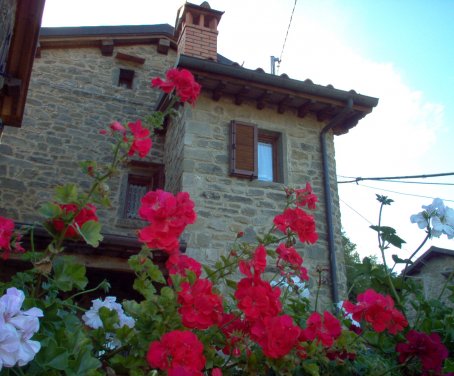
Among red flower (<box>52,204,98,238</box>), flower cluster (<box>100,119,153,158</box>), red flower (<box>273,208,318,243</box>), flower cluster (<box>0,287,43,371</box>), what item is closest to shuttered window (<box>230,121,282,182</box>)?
red flower (<box>273,208,318,243</box>)

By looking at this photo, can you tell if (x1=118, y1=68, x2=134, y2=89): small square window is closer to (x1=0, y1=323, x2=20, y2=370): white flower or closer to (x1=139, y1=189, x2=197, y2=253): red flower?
(x1=139, y1=189, x2=197, y2=253): red flower

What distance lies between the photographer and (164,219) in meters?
1.31

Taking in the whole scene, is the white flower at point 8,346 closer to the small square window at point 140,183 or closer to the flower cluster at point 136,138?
the flower cluster at point 136,138

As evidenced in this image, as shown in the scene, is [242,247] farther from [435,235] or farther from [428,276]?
[428,276]

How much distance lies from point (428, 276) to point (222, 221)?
7982 mm

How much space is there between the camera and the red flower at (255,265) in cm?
149

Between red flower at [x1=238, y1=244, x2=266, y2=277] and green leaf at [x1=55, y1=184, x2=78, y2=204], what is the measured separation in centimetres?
59

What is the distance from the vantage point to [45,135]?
24.4ft

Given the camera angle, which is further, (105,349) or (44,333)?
(105,349)

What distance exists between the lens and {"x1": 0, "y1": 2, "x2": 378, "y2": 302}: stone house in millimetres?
5949

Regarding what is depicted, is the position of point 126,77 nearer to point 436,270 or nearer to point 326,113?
point 326,113

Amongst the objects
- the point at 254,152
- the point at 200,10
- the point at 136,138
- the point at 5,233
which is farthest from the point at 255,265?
the point at 200,10

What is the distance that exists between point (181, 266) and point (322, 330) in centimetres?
58

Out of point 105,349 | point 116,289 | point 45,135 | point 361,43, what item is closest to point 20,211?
point 45,135
